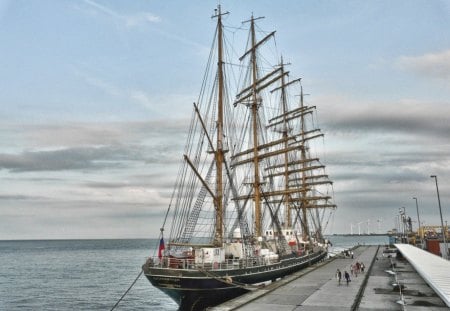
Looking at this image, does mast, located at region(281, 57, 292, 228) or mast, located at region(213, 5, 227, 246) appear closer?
mast, located at region(213, 5, 227, 246)

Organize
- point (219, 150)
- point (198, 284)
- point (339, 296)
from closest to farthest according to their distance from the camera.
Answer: point (339, 296), point (198, 284), point (219, 150)

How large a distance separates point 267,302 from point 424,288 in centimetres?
1652

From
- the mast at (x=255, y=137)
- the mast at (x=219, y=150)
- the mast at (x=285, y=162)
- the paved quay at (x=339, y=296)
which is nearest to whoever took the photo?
the paved quay at (x=339, y=296)

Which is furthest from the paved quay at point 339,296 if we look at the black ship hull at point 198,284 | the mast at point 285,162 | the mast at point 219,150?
the mast at point 285,162

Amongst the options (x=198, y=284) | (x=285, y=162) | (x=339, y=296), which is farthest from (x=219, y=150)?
(x=285, y=162)

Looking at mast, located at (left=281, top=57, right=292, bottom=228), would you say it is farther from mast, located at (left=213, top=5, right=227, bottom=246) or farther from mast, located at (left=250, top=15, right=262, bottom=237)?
mast, located at (left=213, top=5, right=227, bottom=246)

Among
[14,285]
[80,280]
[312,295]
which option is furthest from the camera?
[80,280]

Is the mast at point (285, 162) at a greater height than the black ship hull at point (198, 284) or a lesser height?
greater

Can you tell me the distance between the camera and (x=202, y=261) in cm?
3622

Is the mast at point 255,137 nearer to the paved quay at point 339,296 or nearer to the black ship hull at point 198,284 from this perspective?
the paved quay at point 339,296

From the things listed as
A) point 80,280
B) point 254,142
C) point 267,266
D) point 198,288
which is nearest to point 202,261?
point 198,288

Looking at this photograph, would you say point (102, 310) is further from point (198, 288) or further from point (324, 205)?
point (324, 205)

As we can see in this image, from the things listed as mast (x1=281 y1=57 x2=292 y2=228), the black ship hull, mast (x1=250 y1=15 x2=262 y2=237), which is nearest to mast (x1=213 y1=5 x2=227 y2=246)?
the black ship hull

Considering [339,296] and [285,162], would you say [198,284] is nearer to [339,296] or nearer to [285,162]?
[339,296]
